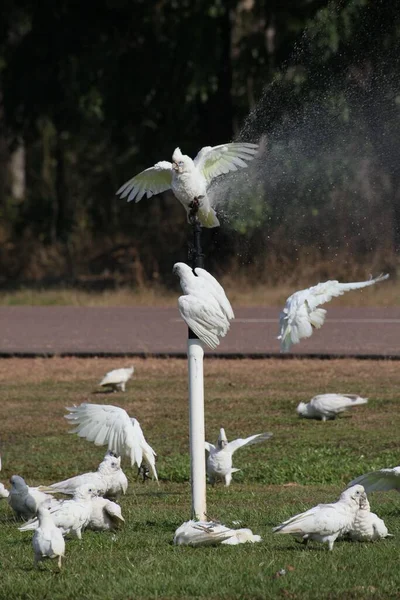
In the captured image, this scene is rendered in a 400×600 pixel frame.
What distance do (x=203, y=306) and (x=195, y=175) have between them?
0.70 meters

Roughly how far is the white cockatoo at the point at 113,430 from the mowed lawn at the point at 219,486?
14.3 inches

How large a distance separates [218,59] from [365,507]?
1615 centimetres

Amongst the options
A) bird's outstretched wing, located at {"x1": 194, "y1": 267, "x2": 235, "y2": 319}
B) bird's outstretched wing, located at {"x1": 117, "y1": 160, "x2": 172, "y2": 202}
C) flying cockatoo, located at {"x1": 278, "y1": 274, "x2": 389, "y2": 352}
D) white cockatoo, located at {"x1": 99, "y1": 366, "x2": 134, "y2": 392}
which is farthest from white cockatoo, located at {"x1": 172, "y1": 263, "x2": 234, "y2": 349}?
white cockatoo, located at {"x1": 99, "y1": 366, "x2": 134, "y2": 392}

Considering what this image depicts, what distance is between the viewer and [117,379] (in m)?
12.0

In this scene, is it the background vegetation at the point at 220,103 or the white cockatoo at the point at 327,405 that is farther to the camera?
the background vegetation at the point at 220,103

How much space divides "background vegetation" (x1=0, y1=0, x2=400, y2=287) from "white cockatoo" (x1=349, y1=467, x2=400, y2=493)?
886 centimetres

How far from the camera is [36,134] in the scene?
82.5 ft

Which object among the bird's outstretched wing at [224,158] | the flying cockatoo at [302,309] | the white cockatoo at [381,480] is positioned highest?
the bird's outstretched wing at [224,158]

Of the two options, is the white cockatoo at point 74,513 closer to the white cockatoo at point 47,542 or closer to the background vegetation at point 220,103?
the white cockatoo at point 47,542

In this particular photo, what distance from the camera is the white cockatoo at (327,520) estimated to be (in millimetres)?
5953

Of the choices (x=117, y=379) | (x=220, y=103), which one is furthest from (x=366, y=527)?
(x=220, y=103)

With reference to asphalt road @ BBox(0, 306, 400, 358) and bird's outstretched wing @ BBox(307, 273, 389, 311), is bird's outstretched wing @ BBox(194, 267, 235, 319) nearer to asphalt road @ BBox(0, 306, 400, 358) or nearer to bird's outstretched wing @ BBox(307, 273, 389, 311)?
bird's outstretched wing @ BBox(307, 273, 389, 311)

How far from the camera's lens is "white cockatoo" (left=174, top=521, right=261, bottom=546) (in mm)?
6180

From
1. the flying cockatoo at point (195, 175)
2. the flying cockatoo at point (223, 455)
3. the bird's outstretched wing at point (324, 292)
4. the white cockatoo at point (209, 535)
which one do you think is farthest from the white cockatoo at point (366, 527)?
the bird's outstretched wing at point (324, 292)
